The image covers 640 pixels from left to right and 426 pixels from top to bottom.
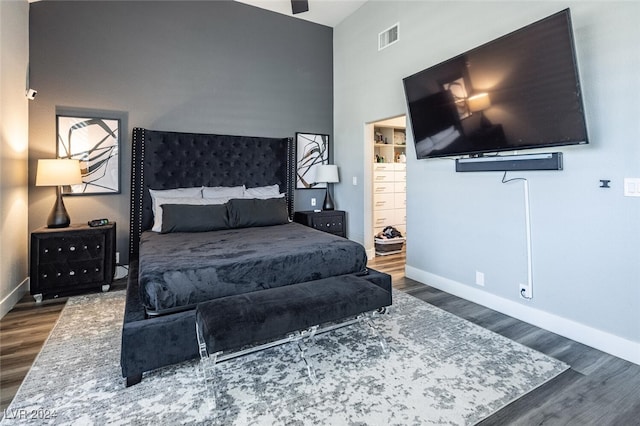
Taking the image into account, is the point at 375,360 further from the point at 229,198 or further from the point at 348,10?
the point at 348,10

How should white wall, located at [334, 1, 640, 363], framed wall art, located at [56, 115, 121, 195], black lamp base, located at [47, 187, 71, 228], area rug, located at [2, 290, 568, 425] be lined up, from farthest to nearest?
framed wall art, located at [56, 115, 121, 195]
black lamp base, located at [47, 187, 71, 228]
white wall, located at [334, 1, 640, 363]
area rug, located at [2, 290, 568, 425]

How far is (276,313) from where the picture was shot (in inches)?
75.5

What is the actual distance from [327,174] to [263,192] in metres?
1.08

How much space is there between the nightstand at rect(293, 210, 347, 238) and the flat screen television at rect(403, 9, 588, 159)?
73.5 inches

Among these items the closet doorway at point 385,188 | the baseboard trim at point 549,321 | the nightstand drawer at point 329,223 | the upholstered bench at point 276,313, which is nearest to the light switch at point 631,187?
the baseboard trim at point 549,321

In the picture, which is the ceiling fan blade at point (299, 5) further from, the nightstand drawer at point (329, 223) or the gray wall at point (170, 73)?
the nightstand drawer at point (329, 223)

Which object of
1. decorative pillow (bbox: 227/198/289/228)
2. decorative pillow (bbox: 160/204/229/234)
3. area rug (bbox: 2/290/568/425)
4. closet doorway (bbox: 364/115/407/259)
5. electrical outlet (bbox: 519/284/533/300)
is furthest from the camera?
closet doorway (bbox: 364/115/407/259)

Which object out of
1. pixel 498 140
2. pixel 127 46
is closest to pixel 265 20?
pixel 127 46

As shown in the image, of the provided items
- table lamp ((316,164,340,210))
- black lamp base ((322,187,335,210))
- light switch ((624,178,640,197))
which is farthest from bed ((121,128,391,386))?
light switch ((624,178,640,197))

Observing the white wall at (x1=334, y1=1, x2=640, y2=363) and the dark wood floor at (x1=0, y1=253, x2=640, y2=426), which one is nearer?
the dark wood floor at (x1=0, y1=253, x2=640, y2=426)

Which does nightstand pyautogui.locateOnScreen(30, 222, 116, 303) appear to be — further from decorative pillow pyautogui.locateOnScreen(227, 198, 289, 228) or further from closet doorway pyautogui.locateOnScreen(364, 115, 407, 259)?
closet doorway pyautogui.locateOnScreen(364, 115, 407, 259)

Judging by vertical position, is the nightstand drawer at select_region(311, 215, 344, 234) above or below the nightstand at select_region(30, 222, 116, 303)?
above

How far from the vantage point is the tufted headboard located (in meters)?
3.96

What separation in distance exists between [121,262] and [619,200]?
4927 mm
